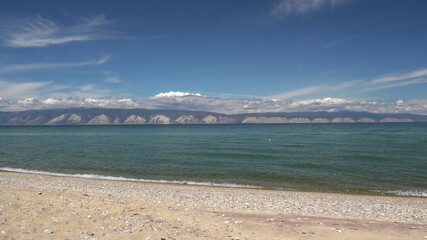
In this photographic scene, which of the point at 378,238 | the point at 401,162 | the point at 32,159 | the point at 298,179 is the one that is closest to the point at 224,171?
the point at 298,179

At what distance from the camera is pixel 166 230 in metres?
11.3

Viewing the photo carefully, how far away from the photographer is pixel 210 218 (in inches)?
535

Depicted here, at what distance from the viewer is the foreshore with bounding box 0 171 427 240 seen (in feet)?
35.6

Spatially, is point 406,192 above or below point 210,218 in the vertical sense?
below

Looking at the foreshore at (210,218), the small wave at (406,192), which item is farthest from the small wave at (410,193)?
the foreshore at (210,218)

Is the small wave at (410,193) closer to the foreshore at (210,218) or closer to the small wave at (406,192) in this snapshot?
the small wave at (406,192)

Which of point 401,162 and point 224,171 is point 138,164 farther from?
point 401,162

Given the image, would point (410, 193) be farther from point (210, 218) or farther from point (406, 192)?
point (210, 218)

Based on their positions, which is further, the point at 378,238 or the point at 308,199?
the point at 308,199

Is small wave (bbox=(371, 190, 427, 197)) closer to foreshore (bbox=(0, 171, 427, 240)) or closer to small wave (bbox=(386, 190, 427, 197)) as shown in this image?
small wave (bbox=(386, 190, 427, 197))

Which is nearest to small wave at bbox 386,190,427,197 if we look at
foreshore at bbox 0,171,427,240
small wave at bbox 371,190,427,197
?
small wave at bbox 371,190,427,197

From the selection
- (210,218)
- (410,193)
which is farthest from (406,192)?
(210,218)

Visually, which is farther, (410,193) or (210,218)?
(410,193)

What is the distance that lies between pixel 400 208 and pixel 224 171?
1898 cm
